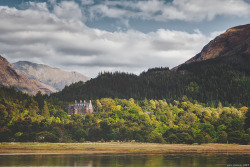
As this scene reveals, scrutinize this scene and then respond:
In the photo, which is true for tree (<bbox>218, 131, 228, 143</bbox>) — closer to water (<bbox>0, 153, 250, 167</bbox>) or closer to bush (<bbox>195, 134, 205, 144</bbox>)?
bush (<bbox>195, 134, 205, 144</bbox>)

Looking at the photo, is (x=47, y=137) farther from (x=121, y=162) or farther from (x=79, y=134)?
(x=121, y=162)

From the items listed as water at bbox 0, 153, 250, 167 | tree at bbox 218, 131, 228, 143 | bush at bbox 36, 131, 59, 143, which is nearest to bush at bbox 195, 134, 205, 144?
tree at bbox 218, 131, 228, 143

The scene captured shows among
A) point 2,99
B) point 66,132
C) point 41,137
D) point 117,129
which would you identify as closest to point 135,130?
point 117,129

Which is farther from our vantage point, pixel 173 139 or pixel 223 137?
pixel 173 139

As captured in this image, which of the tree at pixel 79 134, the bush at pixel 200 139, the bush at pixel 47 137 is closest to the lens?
the bush at pixel 200 139

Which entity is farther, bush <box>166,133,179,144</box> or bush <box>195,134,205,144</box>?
bush <box>166,133,179,144</box>

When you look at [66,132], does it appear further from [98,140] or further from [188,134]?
[188,134]

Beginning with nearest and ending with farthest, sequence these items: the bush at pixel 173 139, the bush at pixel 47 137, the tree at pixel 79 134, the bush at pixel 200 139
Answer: the bush at pixel 200 139
the bush at pixel 173 139
the bush at pixel 47 137
the tree at pixel 79 134

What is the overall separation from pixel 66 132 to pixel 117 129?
27.1 meters

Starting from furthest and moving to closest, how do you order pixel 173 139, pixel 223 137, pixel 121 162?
1. pixel 173 139
2. pixel 223 137
3. pixel 121 162

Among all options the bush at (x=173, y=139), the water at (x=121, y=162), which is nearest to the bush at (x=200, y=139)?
the bush at (x=173, y=139)

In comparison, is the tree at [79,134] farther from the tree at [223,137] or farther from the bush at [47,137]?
the tree at [223,137]

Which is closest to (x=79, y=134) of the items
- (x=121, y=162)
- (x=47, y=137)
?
(x=47, y=137)

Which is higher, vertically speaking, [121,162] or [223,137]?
[121,162]
